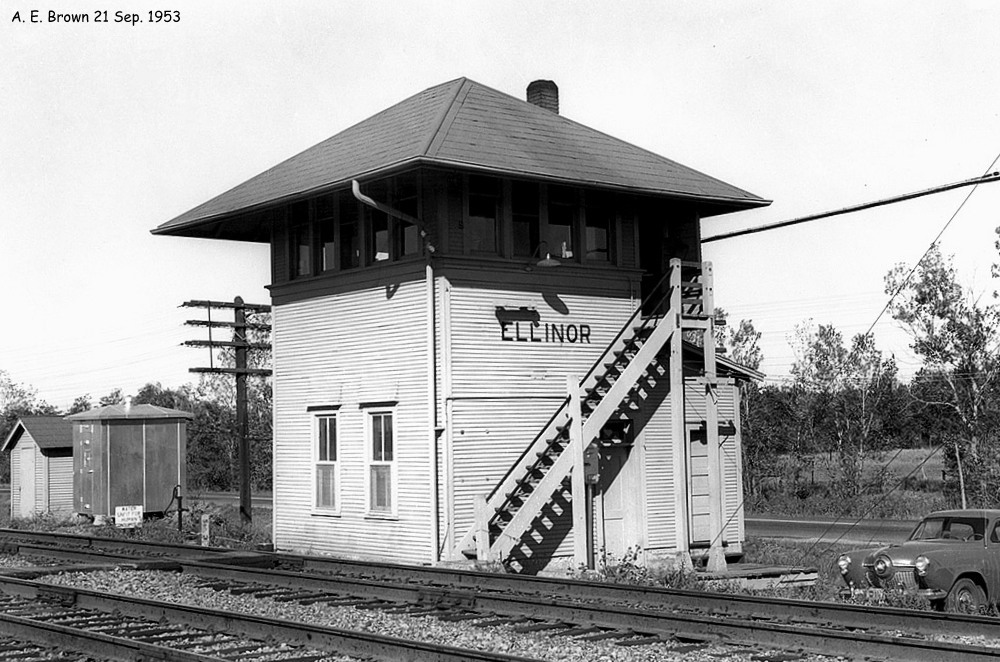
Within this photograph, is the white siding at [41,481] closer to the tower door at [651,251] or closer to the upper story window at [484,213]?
the upper story window at [484,213]

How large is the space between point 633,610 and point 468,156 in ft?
28.8

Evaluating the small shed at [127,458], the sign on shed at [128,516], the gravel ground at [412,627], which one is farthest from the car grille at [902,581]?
the small shed at [127,458]

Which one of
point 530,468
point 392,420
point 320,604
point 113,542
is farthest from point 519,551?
point 113,542

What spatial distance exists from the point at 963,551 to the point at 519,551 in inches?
306

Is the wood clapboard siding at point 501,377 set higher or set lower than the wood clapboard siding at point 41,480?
higher

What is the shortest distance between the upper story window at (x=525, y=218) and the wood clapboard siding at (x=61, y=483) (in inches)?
869

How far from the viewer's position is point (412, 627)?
12250mm

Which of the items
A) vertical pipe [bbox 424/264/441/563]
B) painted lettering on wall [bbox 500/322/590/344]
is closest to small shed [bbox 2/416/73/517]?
vertical pipe [bbox 424/264/441/563]

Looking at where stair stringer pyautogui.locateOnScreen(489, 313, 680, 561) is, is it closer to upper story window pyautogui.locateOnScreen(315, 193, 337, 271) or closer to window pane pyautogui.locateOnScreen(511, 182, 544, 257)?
window pane pyautogui.locateOnScreen(511, 182, 544, 257)

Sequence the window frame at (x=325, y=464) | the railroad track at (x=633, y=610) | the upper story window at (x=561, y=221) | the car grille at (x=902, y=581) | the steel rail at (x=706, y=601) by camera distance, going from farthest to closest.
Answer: the window frame at (x=325, y=464) → the upper story window at (x=561, y=221) → the car grille at (x=902, y=581) → the steel rail at (x=706, y=601) → the railroad track at (x=633, y=610)

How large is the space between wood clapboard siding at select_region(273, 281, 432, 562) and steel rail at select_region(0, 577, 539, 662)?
6347 mm

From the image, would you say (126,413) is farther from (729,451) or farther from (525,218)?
(729,451)

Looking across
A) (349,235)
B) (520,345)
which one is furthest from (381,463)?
(349,235)

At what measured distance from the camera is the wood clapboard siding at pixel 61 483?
119 ft
